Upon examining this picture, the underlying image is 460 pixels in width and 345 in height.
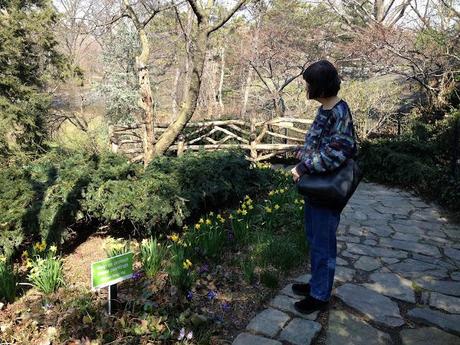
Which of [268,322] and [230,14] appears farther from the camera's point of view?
→ [230,14]

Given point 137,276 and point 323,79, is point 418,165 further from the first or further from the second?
point 137,276

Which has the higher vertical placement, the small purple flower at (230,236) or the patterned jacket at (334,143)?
the patterned jacket at (334,143)

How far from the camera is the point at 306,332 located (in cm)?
237

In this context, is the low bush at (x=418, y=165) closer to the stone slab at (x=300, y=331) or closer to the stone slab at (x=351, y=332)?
the stone slab at (x=351, y=332)

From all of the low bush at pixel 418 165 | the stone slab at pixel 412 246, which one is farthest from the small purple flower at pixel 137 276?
the low bush at pixel 418 165

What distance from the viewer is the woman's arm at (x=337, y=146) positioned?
7.11 feet

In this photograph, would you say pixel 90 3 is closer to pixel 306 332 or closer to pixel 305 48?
pixel 305 48

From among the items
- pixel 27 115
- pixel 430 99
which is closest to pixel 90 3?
pixel 27 115

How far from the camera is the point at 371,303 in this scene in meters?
2.72

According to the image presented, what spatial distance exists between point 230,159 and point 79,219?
2112 millimetres

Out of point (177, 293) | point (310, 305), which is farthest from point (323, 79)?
point (177, 293)

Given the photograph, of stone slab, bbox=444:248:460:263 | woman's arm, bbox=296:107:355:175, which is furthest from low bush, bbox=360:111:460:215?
woman's arm, bbox=296:107:355:175

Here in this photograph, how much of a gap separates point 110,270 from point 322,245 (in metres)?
1.35

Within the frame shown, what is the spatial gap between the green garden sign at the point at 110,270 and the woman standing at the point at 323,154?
3.98 ft
